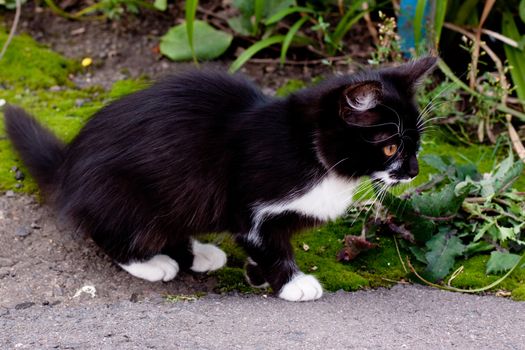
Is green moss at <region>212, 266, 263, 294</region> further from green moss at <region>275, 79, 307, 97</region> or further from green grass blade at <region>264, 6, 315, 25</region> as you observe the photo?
green grass blade at <region>264, 6, 315, 25</region>

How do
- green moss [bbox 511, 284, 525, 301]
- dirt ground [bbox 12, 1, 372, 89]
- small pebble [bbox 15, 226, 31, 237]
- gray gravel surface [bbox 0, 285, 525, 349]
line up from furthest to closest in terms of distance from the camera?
dirt ground [bbox 12, 1, 372, 89] < small pebble [bbox 15, 226, 31, 237] < green moss [bbox 511, 284, 525, 301] < gray gravel surface [bbox 0, 285, 525, 349]

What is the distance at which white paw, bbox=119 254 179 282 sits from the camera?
3.00m

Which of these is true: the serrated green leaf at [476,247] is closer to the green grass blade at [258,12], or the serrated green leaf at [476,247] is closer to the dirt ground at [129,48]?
the dirt ground at [129,48]

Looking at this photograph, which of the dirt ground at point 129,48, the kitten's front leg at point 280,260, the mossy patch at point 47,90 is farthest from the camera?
the dirt ground at point 129,48

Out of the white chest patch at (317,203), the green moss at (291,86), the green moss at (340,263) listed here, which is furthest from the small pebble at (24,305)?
the green moss at (291,86)

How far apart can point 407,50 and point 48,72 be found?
197cm

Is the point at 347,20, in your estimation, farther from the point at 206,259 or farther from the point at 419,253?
the point at 206,259

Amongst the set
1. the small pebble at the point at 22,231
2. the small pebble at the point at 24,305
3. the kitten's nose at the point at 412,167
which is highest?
the kitten's nose at the point at 412,167

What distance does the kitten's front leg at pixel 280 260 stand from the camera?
284 cm

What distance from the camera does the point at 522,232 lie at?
3.31 metres

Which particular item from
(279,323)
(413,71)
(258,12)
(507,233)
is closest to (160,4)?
(258,12)

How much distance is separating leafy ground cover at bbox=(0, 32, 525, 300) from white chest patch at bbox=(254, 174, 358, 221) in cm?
39

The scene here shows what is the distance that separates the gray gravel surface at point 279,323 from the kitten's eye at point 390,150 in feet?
1.81

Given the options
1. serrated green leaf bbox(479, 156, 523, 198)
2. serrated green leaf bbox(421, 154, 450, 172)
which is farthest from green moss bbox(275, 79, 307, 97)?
serrated green leaf bbox(479, 156, 523, 198)
